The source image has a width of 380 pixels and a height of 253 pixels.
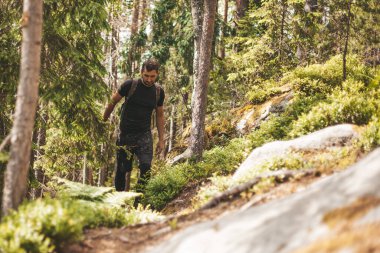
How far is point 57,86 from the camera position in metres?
7.07

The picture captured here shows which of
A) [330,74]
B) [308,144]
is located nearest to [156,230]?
[308,144]

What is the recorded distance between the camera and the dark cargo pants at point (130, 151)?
8211 millimetres

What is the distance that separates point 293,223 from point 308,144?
4007mm

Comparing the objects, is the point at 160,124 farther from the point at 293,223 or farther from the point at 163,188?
the point at 293,223

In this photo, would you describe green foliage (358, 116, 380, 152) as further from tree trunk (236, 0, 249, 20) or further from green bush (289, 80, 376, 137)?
tree trunk (236, 0, 249, 20)

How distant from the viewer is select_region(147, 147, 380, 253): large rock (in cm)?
277

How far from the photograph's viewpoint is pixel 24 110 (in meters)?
4.63

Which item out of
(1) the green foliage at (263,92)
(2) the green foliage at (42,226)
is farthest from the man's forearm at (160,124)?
(1) the green foliage at (263,92)

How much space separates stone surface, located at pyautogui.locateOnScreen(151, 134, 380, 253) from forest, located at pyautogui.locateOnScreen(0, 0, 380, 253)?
147 mm

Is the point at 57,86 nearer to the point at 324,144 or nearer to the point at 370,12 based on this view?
the point at 324,144

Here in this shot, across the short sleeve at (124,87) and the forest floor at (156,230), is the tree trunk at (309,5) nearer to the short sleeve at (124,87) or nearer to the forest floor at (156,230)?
the short sleeve at (124,87)

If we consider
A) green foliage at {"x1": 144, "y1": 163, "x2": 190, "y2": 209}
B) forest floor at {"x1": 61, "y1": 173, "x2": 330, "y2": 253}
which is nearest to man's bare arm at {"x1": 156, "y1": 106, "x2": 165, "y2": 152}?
green foliage at {"x1": 144, "y1": 163, "x2": 190, "y2": 209}

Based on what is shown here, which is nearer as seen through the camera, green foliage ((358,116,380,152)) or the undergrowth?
green foliage ((358,116,380,152))

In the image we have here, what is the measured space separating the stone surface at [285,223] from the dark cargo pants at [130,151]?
4599mm
